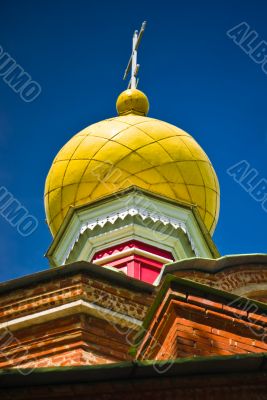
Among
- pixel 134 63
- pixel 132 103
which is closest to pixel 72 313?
pixel 132 103

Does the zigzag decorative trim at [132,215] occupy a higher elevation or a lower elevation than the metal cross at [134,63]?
lower

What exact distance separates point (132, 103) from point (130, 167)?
259 cm

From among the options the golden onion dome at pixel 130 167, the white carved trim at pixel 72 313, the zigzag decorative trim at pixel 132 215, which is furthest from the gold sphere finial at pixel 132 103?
the white carved trim at pixel 72 313

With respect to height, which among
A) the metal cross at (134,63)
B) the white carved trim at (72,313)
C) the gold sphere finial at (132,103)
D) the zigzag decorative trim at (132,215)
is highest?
the metal cross at (134,63)

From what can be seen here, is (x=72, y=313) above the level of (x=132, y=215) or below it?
below

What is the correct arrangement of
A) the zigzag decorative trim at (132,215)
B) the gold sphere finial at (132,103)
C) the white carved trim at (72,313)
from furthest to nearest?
the gold sphere finial at (132,103), the zigzag decorative trim at (132,215), the white carved trim at (72,313)

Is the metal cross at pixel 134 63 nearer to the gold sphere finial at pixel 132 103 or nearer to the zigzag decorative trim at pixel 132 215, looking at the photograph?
the gold sphere finial at pixel 132 103

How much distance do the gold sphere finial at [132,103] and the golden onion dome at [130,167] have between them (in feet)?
3.27

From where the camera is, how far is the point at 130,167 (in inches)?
483

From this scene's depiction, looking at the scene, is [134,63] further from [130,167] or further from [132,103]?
[130,167]

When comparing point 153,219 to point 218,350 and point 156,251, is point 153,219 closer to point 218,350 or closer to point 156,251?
point 156,251

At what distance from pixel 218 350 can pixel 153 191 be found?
22.3 ft

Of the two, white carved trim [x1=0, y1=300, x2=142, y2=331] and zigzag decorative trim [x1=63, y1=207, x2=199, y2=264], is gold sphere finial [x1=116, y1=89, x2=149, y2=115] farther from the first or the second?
white carved trim [x1=0, y1=300, x2=142, y2=331]

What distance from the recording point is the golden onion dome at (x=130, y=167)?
40.3 ft
